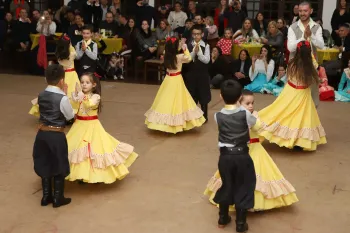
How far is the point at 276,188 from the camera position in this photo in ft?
16.4

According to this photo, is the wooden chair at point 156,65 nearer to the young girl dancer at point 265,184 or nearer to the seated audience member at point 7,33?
the seated audience member at point 7,33

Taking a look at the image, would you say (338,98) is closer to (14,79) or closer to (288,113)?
(288,113)

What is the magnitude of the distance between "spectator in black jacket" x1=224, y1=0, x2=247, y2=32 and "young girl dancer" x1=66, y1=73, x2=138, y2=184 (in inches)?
314

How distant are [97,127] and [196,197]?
1146mm

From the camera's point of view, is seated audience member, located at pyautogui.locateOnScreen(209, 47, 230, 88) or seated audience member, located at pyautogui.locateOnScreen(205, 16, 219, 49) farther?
seated audience member, located at pyautogui.locateOnScreen(205, 16, 219, 49)

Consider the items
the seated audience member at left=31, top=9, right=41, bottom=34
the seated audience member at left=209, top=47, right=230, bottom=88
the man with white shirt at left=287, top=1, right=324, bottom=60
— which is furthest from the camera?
the seated audience member at left=31, top=9, right=41, bottom=34

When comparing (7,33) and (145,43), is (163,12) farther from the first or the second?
(7,33)

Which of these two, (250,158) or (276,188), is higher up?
(250,158)

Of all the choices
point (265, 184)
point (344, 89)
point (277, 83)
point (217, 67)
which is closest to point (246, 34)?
point (217, 67)

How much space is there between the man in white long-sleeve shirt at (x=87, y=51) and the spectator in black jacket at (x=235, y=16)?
5.23 metres

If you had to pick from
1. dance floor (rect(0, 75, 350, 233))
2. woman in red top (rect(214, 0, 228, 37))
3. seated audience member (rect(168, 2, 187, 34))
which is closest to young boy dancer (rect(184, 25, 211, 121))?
dance floor (rect(0, 75, 350, 233))

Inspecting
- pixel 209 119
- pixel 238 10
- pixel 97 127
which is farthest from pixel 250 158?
pixel 238 10

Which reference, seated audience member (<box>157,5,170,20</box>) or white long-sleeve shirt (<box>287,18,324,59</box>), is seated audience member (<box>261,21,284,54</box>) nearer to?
seated audience member (<box>157,5,170,20</box>)

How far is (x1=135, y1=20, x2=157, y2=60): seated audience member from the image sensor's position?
1236 cm
